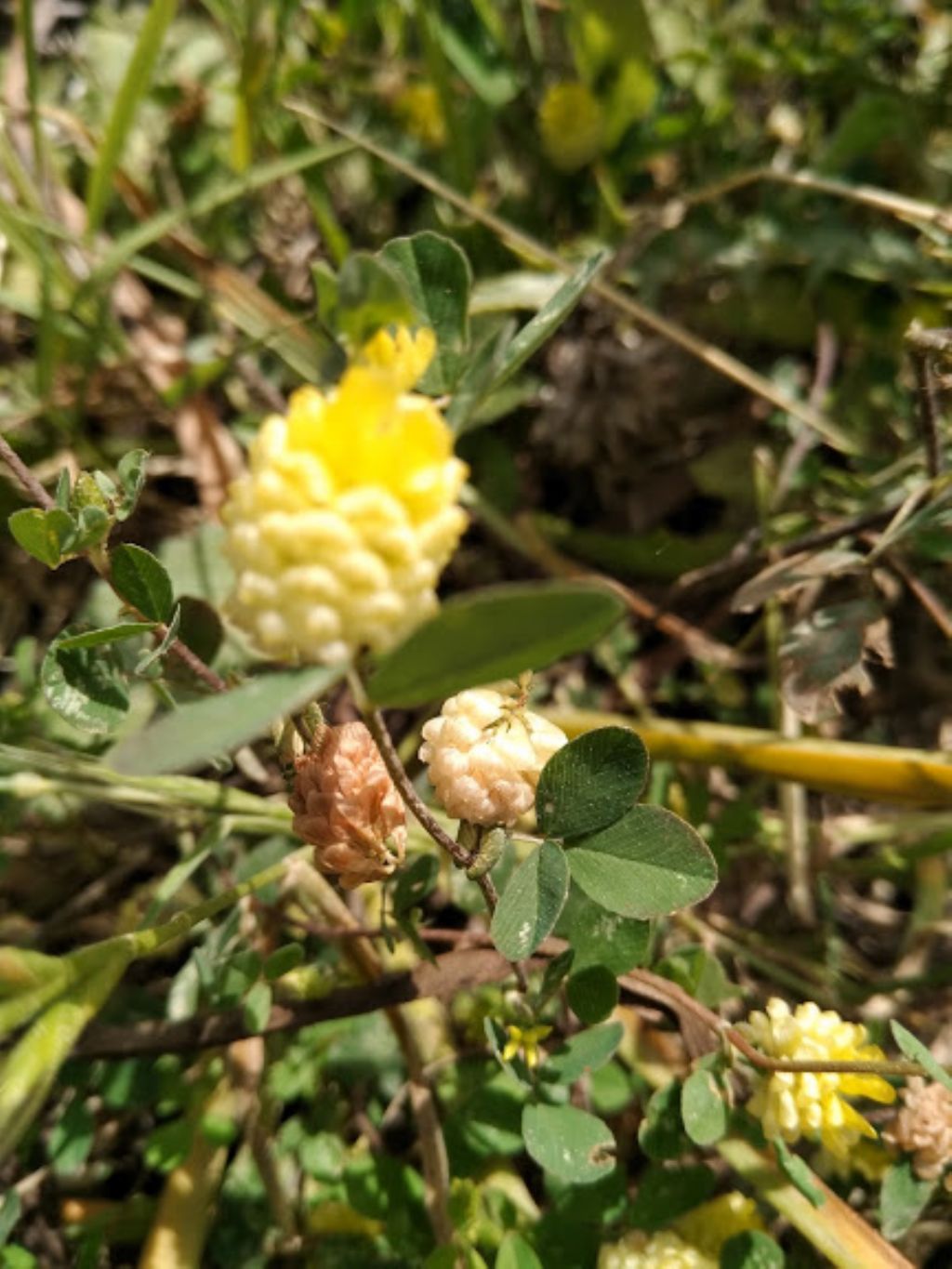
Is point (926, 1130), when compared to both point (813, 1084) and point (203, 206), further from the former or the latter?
point (203, 206)

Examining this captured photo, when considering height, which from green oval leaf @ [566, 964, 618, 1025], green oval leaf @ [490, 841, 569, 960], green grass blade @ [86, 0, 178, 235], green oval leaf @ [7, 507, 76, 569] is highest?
green grass blade @ [86, 0, 178, 235]

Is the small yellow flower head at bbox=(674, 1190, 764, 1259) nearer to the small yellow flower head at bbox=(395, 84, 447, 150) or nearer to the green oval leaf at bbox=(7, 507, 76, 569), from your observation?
the green oval leaf at bbox=(7, 507, 76, 569)

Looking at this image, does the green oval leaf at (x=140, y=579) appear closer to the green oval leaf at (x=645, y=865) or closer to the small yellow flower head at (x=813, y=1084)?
the green oval leaf at (x=645, y=865)

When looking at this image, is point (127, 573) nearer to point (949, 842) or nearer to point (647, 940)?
point (647, 940)

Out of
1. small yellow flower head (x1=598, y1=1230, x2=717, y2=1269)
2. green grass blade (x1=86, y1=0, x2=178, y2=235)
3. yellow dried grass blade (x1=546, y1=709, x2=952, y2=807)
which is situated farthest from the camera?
green grass blade (x1=86, y1=0, x2=178, y2=235)

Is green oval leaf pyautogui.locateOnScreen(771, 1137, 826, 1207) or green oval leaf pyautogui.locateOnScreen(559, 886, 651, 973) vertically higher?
green oval leaf pyautogui.locateOnScreen(559, 886, 651, 973)

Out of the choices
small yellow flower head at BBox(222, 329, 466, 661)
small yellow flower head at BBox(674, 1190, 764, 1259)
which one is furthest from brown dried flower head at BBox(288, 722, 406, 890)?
small yellow flower head at BBox(674, 1190, 764, 1259)

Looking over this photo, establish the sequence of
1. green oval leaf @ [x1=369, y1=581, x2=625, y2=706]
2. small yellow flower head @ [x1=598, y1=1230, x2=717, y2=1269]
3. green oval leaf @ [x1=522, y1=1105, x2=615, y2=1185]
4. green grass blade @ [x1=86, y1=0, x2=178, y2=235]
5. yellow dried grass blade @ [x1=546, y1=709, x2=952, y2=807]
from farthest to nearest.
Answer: green grass blade @ [x1=86, y1=0, x2=178, y2=235] → yellow dried grass blade @ [x1=546, y1=709, x2=952, y2=807] → small yellow flower head @ [x1=598, y1=1230, x2=717, y2=1269] → green oval leaf @ [x1=522, y1=1105, x2=615, y2=1185] → green oval leaf @ [x1=369, y1=581, x2=625, y2=706]
